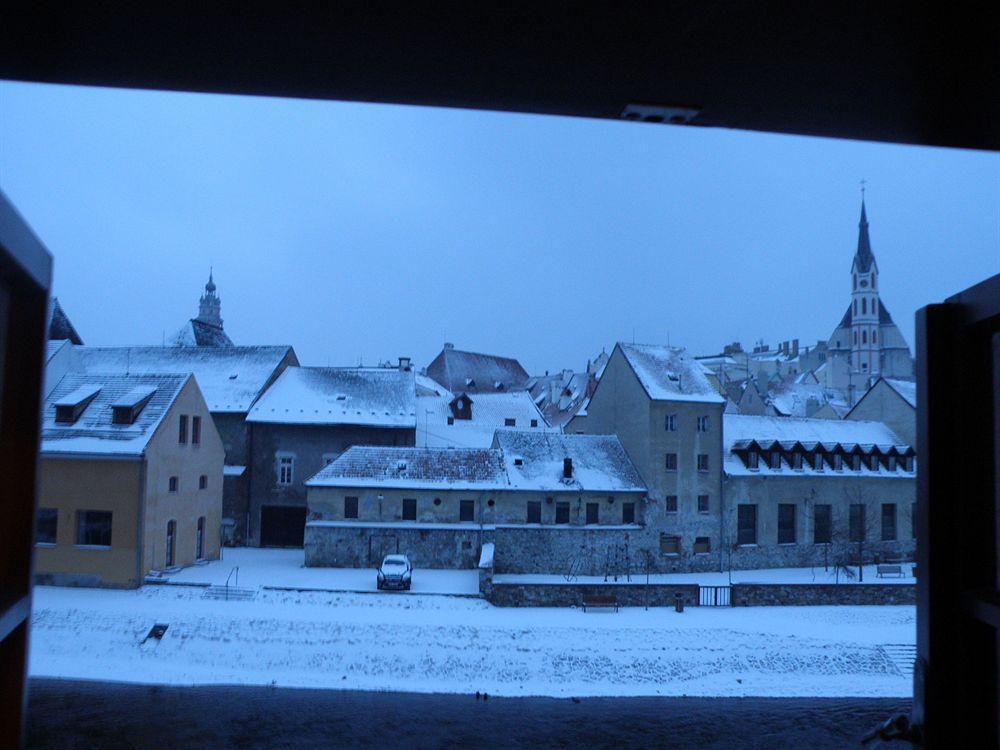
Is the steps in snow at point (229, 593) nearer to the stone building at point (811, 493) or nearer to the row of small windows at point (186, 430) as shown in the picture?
the row of small windows at point (186, 430)

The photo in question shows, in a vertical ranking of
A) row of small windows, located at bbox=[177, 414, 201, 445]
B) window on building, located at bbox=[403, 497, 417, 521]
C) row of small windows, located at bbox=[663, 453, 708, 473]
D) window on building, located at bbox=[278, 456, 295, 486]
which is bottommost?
window on building, located at bbox=[403, 497, 417, 521]

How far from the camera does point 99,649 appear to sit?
10.9 meters

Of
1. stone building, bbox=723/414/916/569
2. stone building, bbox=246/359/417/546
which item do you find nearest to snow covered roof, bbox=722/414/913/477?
stone building, bbox=723/414/916/569

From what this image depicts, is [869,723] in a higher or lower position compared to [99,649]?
higher

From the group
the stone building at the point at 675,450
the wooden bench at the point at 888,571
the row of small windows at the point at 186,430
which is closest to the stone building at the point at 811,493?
the stone building at the point at 675,450

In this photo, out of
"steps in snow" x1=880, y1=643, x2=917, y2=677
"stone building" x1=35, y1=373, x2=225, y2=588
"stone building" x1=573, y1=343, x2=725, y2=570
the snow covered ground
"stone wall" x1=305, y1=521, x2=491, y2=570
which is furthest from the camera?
"stone building" x1=573, y1=343, x2=725, y2=570

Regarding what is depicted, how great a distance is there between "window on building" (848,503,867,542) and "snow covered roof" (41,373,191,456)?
18685 millimetres

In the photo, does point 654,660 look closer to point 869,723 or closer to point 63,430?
point 869,723

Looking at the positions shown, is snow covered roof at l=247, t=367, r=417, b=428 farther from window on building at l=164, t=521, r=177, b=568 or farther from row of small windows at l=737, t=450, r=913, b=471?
row of small windows at l=737, t=450, r=913, b=471

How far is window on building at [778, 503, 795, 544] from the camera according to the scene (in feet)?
71.6

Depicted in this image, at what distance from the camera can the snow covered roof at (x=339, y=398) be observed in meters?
22.4

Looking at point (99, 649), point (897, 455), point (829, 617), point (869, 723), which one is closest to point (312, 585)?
point (99, 649)

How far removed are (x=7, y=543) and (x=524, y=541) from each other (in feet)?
56.4

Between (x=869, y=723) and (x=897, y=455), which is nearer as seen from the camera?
(x=869, y=723)
